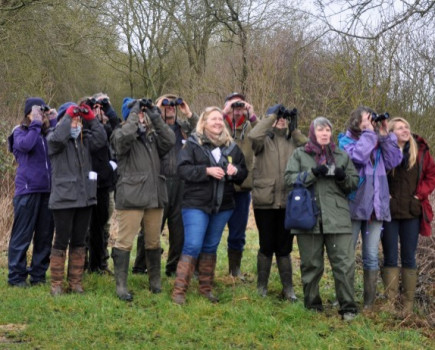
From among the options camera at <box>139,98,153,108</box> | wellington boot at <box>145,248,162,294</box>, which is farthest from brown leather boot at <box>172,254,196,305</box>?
camera at <box>139,98,153,108</box>

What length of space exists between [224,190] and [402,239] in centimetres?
195

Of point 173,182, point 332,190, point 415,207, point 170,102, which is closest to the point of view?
point 332,190

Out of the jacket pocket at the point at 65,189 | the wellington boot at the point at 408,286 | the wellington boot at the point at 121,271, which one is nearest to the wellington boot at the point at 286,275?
the wellington boot at the point at 408,286

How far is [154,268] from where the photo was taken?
634 centimetres

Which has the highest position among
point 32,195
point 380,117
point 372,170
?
point 380,117

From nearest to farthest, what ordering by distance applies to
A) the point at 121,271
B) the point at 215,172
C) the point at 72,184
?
1. the point at 215,172
2. the point at 72,184
3. the point at 121,271

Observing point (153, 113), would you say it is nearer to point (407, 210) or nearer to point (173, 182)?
point (173, 182)

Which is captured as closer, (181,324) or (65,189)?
(181,324)

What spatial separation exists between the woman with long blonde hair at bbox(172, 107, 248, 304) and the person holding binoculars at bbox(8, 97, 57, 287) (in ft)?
5.60

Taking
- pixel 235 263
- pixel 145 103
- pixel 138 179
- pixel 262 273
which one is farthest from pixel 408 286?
pixel 145 103

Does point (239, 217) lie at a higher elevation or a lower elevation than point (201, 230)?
higher

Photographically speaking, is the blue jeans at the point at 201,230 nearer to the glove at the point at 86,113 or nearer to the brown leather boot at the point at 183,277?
the brown leather boot at the point at 183,277

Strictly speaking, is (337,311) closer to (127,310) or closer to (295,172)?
(295,172)

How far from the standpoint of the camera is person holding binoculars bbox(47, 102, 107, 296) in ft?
19.4
